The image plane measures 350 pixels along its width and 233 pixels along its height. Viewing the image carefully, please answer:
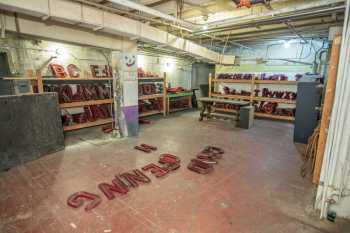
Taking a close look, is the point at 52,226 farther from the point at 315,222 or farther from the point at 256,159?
the point at 256,159

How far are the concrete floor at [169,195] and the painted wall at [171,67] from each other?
4.62 m

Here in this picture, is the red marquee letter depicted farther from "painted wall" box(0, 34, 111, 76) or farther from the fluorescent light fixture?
the fluorescent light fixture

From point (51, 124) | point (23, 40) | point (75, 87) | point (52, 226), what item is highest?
point (23, 40)

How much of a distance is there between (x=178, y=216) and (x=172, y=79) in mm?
7592

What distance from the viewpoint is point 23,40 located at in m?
4.59

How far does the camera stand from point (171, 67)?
8836mm

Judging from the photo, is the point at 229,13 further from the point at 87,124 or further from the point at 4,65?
the point at 4,65

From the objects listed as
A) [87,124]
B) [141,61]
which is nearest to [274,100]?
[141,61]

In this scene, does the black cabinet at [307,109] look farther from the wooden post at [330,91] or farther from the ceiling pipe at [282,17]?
the wooden post at [330,91]

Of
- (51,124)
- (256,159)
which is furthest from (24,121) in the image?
(256,159)

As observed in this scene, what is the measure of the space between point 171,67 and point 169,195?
732 cm

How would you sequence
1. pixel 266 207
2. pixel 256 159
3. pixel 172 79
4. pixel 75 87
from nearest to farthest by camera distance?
pixel 266 207
pixel 256 159
pixel 75 87
pixel 172 79

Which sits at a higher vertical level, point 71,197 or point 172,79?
point 172,79

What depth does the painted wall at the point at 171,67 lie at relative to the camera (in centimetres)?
764
